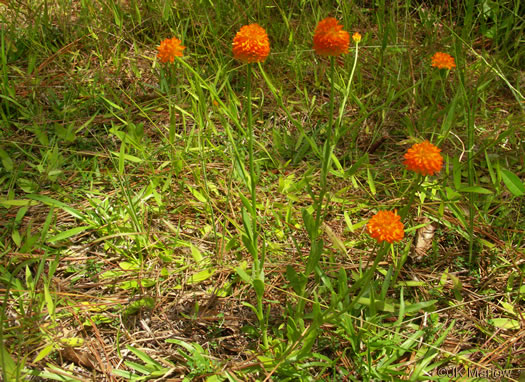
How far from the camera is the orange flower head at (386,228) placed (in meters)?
0.89

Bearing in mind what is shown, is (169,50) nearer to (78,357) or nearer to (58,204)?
(58,204)

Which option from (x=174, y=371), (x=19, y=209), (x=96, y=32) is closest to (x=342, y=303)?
(x=174, y=371)

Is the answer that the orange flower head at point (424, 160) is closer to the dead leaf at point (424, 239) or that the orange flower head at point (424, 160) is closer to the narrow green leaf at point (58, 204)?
the dead leaf at point (424, 239)

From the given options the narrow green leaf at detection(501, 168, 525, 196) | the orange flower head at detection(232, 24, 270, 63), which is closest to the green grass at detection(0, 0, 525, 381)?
the narrow green leaf at detection(501, 168, 525, 196)

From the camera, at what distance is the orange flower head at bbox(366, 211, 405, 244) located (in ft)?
2.93

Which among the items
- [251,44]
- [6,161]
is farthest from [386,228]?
[6,161]

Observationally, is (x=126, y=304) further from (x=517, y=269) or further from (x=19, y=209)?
(x=517, y=269)

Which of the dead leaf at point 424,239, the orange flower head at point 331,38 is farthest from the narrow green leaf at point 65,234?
the dead leaf at point 424,239

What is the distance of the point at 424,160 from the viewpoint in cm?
91

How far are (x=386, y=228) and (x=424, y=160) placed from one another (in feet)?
0.52

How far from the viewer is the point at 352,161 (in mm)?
1684

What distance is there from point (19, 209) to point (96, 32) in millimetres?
1056

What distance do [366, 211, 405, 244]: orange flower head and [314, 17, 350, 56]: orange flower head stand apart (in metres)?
0.38

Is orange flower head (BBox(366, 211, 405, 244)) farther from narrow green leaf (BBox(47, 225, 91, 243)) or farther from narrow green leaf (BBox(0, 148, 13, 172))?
narrow green leaf (BBox(0, 148, 13, 172))
